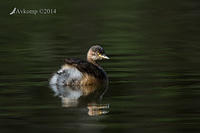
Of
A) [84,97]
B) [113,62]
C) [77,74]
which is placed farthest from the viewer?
[113,62]

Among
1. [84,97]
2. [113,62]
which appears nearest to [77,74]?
[84,97]

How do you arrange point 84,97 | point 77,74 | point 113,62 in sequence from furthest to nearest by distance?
point 113,62, point 77,74, point 84,97

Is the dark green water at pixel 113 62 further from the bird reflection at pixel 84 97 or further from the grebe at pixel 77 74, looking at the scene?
the grebe at pixel 77 74

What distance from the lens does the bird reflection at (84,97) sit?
9.64 m

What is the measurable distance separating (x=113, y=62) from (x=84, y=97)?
325cm

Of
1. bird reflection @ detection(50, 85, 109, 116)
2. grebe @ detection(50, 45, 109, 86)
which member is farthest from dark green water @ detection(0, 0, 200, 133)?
grebe @ detection(50, 45, 109, 86)

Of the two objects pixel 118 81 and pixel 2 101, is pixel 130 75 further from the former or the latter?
pixel 2 101

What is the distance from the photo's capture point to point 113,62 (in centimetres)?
1377

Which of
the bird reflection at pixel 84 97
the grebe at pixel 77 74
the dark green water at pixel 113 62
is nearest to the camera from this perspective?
the dark green water at pixel 113 62

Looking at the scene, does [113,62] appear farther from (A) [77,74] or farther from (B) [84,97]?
(B) [84,97]

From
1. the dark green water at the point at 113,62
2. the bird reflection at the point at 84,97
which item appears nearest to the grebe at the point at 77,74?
the bird reflection at the point at 84,97

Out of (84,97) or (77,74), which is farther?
(77,74)

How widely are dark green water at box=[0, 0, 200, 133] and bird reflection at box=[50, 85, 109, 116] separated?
0.12 meters

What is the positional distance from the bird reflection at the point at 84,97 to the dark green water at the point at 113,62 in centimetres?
12
